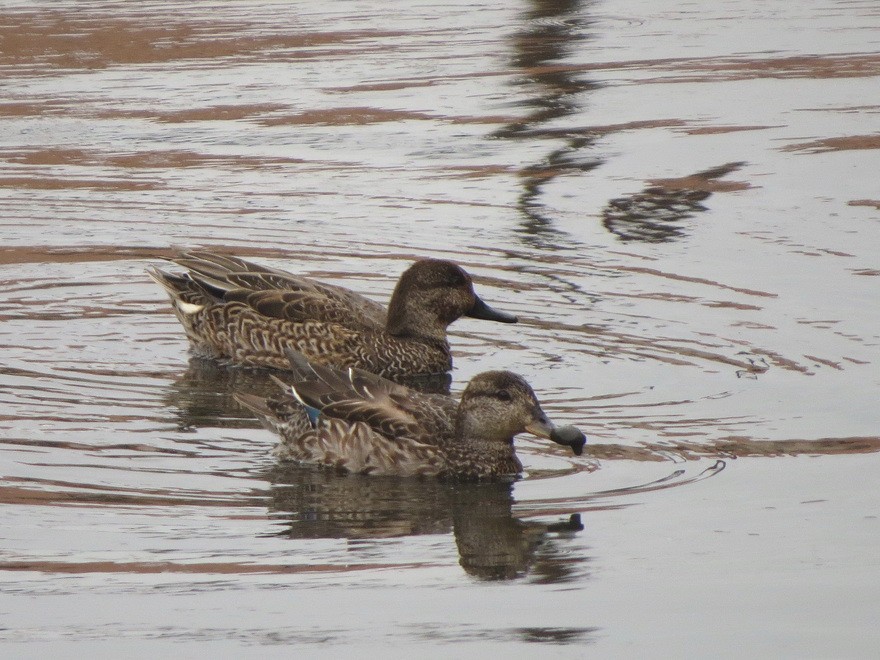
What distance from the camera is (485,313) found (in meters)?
10.4

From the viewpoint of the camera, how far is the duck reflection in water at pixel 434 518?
21.4ft

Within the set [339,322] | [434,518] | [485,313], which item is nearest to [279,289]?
[339,322]

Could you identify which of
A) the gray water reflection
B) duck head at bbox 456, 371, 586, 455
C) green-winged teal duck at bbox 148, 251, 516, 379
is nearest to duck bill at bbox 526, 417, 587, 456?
duck head at bbox 456, 371, 586, 455

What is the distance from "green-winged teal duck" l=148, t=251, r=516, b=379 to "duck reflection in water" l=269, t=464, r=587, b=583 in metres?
2.47

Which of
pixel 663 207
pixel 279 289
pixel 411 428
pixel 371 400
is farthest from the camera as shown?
pixel 663 207

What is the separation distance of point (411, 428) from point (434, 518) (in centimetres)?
90

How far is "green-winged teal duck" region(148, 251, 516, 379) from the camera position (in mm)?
10508

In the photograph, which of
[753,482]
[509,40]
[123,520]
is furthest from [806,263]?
[509,40]

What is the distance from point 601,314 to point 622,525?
13.1 ft

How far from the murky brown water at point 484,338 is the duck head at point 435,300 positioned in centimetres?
35

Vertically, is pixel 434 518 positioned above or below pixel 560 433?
below

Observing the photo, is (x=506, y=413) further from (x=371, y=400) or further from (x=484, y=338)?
(x=484, y=338)

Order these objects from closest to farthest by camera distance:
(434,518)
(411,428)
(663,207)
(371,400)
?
(434,518) < (411,428) < (371,400) < (663,207)

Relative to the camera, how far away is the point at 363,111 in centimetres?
1809
